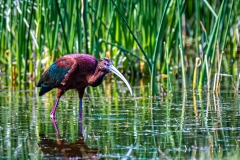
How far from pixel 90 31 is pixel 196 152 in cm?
538

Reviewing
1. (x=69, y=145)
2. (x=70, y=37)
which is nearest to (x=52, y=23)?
(x=70, y=37)

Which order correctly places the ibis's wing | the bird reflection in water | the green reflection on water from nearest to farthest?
the bird reflection in water < the green reflection on water < the ibis's wing

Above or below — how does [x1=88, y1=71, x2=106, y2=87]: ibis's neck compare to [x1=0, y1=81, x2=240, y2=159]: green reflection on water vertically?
above

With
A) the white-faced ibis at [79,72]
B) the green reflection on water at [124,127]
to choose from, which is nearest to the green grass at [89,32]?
the green reflection on water at [124,127]

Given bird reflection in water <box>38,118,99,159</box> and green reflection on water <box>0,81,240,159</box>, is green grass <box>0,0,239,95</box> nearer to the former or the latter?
green reflection on water <box>0,81,240,159</box>

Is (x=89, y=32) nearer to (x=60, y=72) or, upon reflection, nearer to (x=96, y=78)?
(x=60, y=72)

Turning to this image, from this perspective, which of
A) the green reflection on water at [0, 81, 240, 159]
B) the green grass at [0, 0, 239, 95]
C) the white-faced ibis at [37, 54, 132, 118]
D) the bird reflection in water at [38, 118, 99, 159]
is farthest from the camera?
the green grass at [0, 0, 239, 95]

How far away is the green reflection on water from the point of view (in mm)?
5207

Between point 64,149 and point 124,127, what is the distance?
1145mm

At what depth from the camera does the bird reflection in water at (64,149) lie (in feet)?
16.6

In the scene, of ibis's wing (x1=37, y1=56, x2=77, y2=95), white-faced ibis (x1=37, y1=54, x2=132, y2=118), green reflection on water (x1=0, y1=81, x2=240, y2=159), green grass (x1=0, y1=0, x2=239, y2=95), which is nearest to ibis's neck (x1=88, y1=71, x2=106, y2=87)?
white-faced ibis (x1=37, y1=54, x2=132, y2=118)

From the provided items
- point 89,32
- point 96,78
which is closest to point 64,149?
point 96,78

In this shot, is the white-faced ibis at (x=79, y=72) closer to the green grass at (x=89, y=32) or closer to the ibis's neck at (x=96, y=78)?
the ibis's neck at (x=96, y=78)

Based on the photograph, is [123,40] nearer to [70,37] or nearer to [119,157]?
[70,37]
